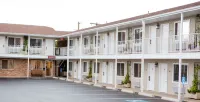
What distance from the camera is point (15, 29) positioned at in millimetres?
39281

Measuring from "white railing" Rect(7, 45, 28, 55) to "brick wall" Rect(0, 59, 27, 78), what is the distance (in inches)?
62.3

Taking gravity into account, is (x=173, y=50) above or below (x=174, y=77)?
above

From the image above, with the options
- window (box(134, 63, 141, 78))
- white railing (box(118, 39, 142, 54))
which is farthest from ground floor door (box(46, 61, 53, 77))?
window (box(134, 63, 141, 78))

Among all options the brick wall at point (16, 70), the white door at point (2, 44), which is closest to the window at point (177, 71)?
the white door at point (2, 44)

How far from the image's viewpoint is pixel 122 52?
2703cm

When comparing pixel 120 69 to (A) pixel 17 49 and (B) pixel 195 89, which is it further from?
(A) pixel 17 49

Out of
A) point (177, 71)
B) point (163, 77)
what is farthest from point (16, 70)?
point (177, 71)

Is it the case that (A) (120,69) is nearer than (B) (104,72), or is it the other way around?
(A) (120,69)

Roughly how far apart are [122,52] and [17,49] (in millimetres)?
14702

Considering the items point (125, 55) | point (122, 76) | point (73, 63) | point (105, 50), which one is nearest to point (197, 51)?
point (125, 55)

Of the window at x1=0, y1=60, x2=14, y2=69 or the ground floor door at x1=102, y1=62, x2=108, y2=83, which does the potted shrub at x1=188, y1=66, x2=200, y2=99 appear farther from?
the window at x1=0, y1=60, x2=14, y2=69

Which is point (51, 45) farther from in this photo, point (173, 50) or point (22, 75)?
point (173, 50)

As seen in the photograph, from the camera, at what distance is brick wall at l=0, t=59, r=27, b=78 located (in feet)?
123

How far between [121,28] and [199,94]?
36.1 ft
